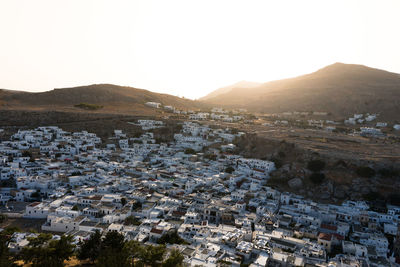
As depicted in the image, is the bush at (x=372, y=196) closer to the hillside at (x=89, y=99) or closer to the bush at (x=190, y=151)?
the bush at (x=190, y=151)

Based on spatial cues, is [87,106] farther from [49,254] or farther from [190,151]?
[49,254]

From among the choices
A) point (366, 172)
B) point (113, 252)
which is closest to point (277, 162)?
point (366, 172)

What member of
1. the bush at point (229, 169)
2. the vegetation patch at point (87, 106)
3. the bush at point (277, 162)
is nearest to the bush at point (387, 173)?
the bush at point (277, 162)

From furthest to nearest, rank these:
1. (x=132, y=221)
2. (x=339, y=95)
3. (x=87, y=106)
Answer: (x=339, y=95)
(x=87, y=106)
(x=132, y=221)

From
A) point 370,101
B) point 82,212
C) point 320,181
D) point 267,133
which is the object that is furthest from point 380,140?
point 82,212

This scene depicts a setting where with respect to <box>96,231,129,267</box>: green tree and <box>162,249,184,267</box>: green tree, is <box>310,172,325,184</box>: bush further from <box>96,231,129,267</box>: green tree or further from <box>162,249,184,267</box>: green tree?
<box>96,231,129,267</box>: green tree

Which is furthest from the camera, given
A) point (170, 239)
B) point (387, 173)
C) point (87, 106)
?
point (87, 106)
